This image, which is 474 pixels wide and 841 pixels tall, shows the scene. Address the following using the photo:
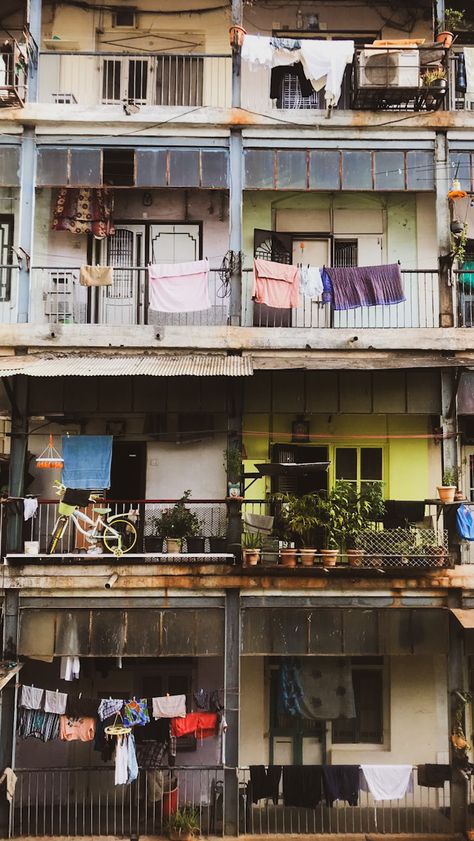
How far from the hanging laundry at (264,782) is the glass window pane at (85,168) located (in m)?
10.4

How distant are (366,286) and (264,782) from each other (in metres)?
8.56

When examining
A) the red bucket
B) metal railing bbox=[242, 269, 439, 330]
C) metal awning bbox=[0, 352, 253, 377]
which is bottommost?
the red bucket

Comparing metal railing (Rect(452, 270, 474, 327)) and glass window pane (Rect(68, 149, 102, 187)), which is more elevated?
glass window pane (Rect(68, 149, 102, 187))

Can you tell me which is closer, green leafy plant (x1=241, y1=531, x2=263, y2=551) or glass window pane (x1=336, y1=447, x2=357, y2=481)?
green leafy plant (x1=241, y1=531, x2=263, y2=551)

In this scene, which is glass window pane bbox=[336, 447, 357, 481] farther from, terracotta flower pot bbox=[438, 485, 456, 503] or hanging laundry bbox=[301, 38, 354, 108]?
hanging laundry bbox=[301, 38, 354, 108]

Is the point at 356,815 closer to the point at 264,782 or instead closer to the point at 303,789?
the point at 303,789

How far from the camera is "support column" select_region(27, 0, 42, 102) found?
40.0ft

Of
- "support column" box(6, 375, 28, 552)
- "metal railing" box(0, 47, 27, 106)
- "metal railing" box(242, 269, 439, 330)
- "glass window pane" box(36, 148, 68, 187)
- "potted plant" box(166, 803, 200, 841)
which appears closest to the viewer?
"potted plant" box(166, 803, 200, 841)

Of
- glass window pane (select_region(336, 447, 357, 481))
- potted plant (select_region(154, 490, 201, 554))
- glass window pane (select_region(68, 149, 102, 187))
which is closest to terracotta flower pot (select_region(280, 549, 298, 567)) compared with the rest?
potted plant (select_region(154, 490, 201, 554))

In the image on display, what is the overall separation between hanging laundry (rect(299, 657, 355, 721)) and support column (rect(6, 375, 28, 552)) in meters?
5.43

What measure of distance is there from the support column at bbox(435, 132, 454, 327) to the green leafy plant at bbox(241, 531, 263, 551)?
16.3 ft

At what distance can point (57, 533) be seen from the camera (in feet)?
37.4

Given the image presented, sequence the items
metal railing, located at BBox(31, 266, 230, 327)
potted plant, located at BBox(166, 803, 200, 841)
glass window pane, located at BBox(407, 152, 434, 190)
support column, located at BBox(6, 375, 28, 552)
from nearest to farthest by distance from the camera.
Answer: potted plant, located at BBox(166, 803, 200, 841) → support column, located at BBox(6, 375, 28, 552) → glass window pane, located at BBox(407, 152, 434, 190) → metal railing, located at BBox(31, 266, 230, 327)

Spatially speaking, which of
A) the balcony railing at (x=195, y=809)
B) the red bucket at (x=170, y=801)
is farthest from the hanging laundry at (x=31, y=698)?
the red bucket at (x=170, y=801)
